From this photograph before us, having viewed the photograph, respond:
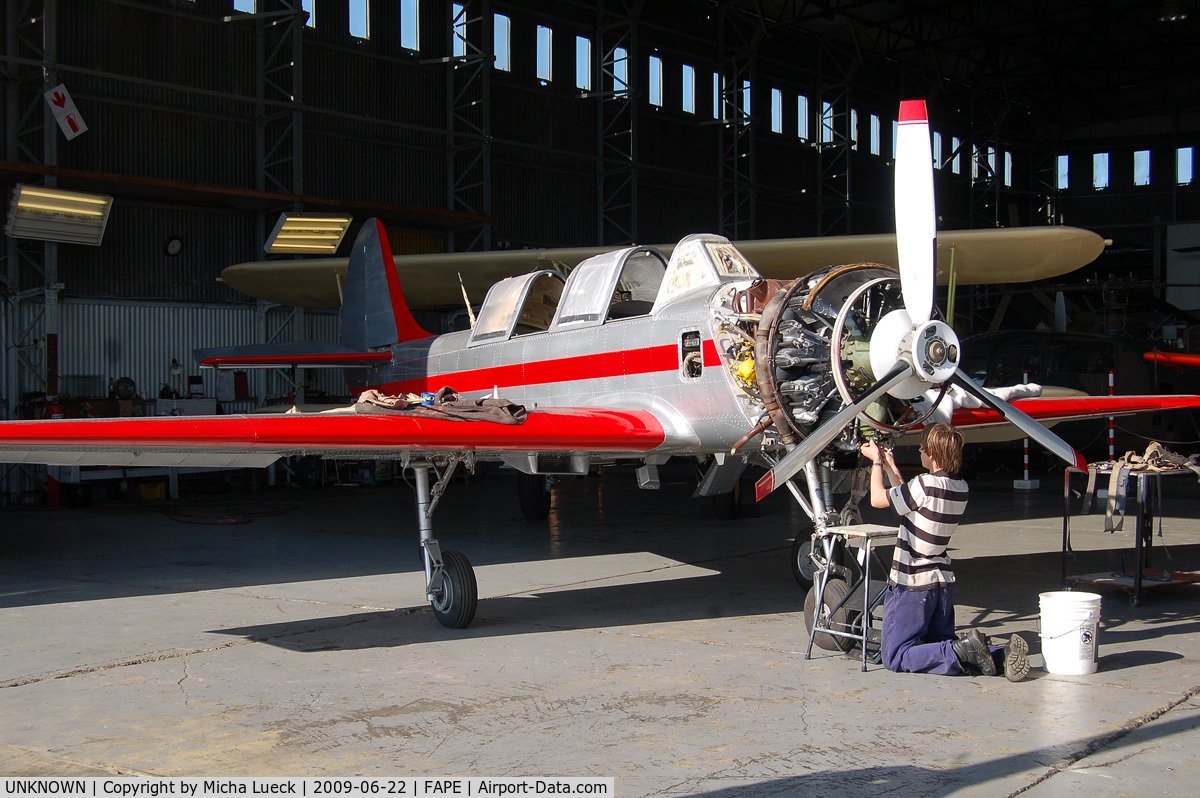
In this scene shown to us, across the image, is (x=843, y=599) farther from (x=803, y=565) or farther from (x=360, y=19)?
(x=360, y=19)

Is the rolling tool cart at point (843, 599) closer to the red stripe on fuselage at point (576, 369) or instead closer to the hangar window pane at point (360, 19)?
the red stripe on fuselage at point (576, 369)

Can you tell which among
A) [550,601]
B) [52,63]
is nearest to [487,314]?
[550,601]

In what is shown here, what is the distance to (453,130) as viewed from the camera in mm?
21406

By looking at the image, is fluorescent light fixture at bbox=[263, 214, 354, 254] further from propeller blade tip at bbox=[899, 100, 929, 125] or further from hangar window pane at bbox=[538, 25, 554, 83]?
propeller blade tip at bbox=[899, 100, 929, 125]

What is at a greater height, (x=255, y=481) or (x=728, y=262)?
(x=728, y=262)

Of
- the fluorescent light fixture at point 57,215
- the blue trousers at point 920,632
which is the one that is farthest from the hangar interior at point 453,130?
the blue trousers at point 920,632

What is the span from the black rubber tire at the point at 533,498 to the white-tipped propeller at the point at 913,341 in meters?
6.88

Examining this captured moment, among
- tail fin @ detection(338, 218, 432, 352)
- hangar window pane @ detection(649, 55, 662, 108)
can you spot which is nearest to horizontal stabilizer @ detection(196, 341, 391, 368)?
tail fin @ detection(338, 218, 432, 352)

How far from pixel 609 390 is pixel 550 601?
1683 mm

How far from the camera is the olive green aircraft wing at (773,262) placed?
→ 41.2 ft

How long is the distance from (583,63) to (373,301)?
45.8 ft

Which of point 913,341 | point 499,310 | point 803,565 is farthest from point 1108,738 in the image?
point 499,310

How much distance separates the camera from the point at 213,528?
39.9ft

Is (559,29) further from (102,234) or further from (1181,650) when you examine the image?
(1181,650)
